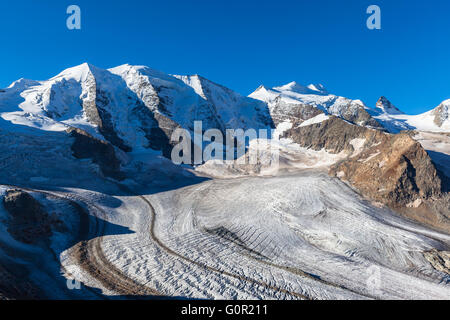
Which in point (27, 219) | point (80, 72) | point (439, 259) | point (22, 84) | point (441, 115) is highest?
point (80, 72)

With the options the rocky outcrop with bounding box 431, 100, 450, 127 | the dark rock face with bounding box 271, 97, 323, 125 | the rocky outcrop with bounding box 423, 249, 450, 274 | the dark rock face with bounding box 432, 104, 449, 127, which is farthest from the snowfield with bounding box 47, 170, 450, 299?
the rocky outcrop with bounding box 431, 100, 450, 127

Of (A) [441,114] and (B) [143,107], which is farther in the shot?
(A) [441,114]

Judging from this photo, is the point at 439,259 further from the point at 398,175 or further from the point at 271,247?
the point at 398,175

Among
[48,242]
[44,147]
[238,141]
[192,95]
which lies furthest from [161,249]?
[192,95]


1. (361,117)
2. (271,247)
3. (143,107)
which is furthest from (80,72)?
(361,117)

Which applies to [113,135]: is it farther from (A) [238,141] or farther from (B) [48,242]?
(B) [48,242]

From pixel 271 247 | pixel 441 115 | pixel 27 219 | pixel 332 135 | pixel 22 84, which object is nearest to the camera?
pixel 27 219

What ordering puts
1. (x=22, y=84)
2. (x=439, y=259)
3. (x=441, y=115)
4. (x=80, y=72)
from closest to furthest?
(x=439, y=259), (x=22, y=84), (x=80, y=72), (x=441, y=115)
